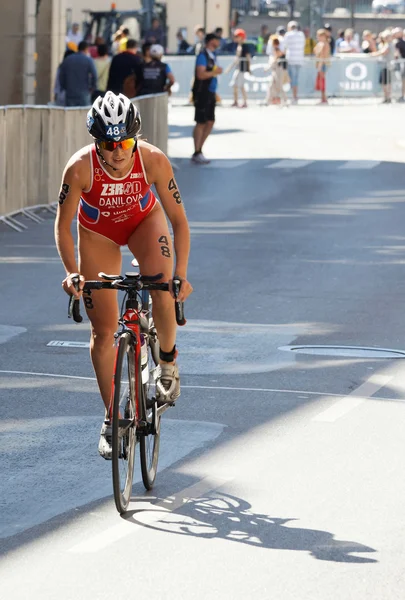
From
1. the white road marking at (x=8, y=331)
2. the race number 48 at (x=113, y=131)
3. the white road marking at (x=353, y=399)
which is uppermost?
Result: the race number 48 at (x=113, y=131)

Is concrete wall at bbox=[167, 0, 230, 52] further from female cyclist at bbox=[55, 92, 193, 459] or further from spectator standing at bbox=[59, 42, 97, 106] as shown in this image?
female cyclist at bbox=[55, 92, 193, 459]

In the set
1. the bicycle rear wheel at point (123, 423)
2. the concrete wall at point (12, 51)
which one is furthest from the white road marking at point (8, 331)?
the concrete wall at point (12, 51)

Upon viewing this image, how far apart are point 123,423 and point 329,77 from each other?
1546 inches

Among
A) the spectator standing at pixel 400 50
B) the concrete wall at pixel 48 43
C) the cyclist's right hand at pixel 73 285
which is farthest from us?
the spectator standing at pixel 400 50

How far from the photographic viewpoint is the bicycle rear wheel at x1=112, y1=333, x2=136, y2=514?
6495mm

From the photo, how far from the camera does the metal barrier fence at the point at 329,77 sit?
45.0m

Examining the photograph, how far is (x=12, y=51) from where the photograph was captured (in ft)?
92.8

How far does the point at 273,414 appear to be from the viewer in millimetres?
8867

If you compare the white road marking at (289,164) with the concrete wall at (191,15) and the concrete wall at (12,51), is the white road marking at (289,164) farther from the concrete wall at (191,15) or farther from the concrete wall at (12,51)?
the concrete wall at (191,15)

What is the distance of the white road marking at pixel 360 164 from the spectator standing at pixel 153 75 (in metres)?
3.30

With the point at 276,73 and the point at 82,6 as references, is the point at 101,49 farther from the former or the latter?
the point at 82,6

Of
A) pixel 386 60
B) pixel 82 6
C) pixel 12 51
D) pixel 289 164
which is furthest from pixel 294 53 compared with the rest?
pixel 82 6

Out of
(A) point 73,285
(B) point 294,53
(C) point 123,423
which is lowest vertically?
(C) point 123,423

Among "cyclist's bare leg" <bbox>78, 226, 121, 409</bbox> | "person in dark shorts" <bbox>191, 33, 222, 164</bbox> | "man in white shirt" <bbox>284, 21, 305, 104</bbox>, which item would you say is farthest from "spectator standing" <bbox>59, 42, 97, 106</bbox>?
"cyclist's bare leg" <bbox>78, 226, 121, 409</bbox>
